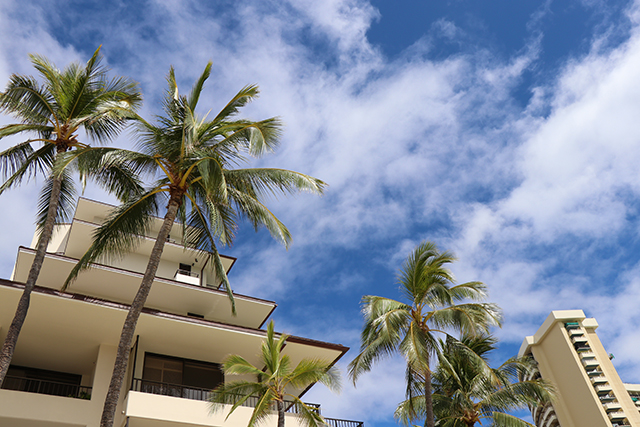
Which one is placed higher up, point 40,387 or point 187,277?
point 187,277

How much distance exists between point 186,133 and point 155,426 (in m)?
9.81

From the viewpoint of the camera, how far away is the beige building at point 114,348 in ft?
47.5

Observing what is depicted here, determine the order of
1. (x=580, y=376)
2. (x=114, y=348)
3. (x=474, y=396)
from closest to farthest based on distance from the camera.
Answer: (x=114, y=348), (x=474, y=396), (x=580, y=376)

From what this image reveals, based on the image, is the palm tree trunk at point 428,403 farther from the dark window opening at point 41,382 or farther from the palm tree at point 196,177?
the dark window opening at point 41,382

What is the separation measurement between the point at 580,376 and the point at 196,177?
28016 mm

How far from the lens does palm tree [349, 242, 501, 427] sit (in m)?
16.7

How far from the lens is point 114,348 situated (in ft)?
54.1

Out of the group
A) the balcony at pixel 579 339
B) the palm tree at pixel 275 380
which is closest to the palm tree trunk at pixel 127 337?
the palm tree at pixel 275 380

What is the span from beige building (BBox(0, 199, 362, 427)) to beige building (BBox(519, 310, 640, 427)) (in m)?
18.9

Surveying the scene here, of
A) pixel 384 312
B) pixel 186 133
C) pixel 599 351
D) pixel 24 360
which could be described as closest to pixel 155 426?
pixel 24 360

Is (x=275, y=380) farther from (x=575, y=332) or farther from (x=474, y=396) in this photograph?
(x=575, y=332)

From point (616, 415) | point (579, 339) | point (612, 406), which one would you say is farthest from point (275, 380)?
point (579, 339)

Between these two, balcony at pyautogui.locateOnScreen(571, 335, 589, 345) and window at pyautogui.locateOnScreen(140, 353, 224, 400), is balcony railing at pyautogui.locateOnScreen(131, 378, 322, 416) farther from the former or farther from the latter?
balcony at pyautogui.locateOnScreen(571, 335, 589, 345)

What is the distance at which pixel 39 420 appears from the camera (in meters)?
13.9
